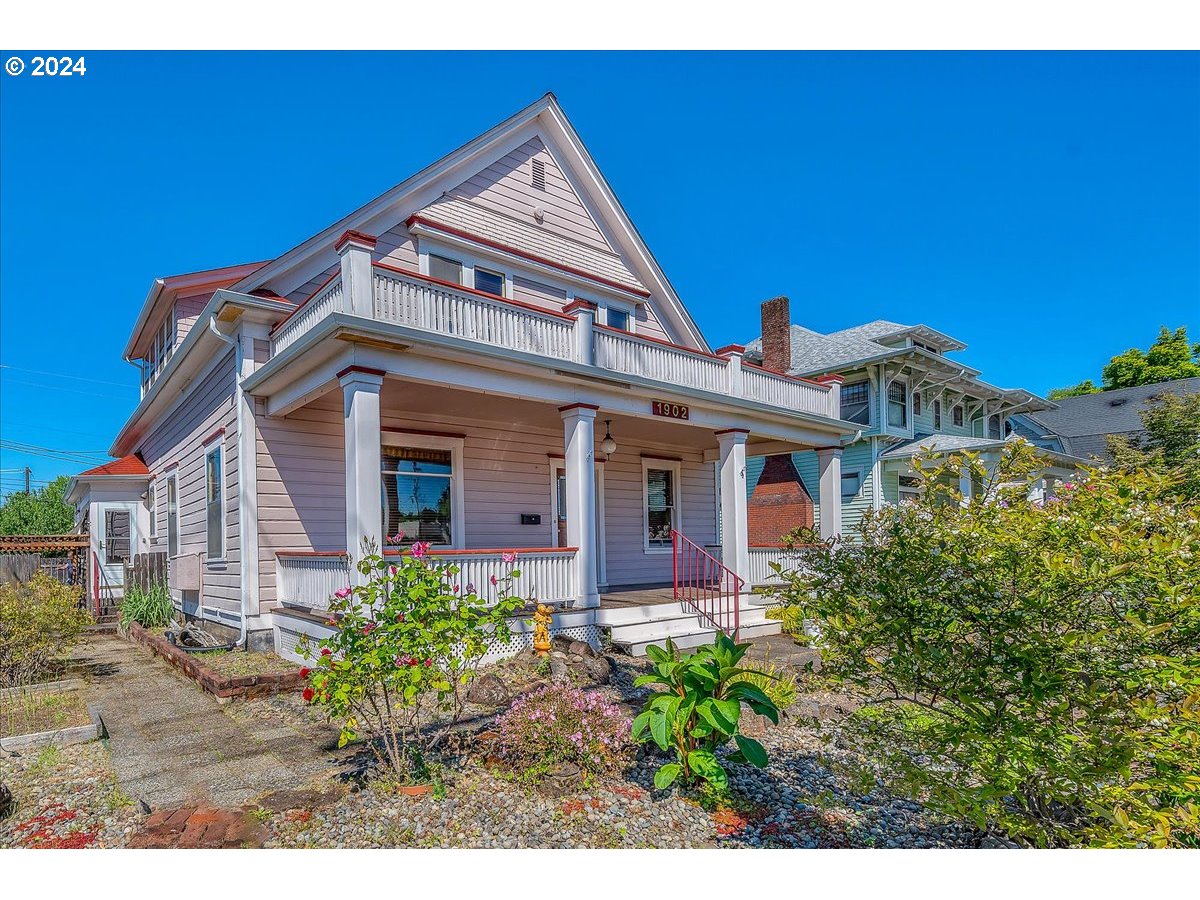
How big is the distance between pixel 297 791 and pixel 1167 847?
15.1ft

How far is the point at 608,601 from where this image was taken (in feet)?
34.5

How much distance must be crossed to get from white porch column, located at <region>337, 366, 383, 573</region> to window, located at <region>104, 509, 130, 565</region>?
11286 mm

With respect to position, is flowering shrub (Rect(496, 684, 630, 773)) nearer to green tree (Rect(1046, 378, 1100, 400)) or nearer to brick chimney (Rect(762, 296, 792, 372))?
brick chimney (Rect(762, 296, 792, 372))

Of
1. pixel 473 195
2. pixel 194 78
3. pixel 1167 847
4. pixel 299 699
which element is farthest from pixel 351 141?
pixel 1167 847

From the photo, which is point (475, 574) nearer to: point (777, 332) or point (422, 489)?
point (422, 489)

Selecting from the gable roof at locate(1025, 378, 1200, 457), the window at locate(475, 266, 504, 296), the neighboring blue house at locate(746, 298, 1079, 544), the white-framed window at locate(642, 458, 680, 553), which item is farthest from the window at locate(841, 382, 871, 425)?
the gable roof at locate(1025, 378, 1200, 457)

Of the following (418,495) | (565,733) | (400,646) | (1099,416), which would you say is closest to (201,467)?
(418,495)

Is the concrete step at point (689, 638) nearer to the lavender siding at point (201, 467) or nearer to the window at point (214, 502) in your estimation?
the lavender siding at point (201, 467)

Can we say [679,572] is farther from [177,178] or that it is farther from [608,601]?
[177,178]

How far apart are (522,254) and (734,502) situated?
583 cm

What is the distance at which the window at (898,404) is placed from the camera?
67.5 feet

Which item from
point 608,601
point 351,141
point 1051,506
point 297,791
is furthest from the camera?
point 608,601

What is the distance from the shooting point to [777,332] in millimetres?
19672

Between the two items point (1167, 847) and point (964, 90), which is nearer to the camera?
point (1167, 847)
